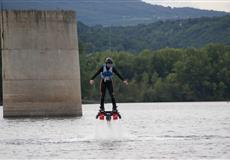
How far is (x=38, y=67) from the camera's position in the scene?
210ft

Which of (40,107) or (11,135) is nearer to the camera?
(11,135)

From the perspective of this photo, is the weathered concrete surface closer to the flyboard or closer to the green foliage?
the flyboard

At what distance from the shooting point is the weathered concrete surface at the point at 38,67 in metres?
63.6

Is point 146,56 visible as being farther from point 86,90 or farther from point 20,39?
point 20,39

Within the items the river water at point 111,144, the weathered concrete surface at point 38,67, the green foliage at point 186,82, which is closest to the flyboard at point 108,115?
the river water at point 111,144

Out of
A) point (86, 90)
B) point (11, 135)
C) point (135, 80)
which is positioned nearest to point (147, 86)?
→ point (135, 80)

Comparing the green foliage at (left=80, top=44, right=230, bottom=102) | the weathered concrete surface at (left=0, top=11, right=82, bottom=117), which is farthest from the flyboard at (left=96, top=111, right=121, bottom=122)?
the green foliage at (left=80, top=44, right=230, bottom=102)

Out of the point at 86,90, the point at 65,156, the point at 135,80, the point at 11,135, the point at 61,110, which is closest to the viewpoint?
the point at 65,156

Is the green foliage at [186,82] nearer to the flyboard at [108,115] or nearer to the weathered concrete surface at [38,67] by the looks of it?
the weathered concrete surface at [38,67]

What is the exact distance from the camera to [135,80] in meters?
180

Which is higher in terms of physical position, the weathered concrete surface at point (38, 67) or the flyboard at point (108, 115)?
the weathered concrete surface at point (38, 67)

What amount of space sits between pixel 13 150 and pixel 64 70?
3190cm

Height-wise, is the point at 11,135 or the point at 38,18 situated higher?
the point at 38,18

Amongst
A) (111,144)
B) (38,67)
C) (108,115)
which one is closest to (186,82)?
(38,67)
